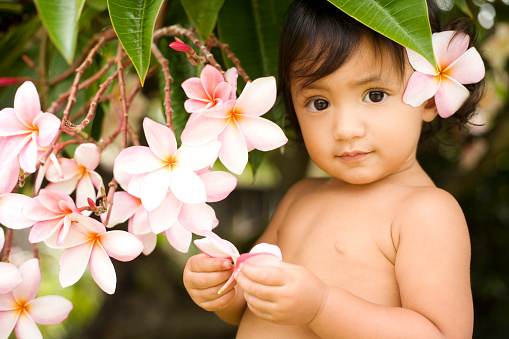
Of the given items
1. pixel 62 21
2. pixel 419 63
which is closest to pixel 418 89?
pixel 419 63

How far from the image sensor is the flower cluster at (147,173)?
644mm

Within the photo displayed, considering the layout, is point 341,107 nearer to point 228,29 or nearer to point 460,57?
point 460,57

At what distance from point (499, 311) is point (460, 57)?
1785 mm

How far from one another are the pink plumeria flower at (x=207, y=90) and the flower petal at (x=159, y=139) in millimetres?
47

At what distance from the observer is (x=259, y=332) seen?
31.6 inches

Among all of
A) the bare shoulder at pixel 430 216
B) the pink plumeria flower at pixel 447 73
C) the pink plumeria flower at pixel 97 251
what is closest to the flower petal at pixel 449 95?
the pink plumeria flower at pixel 447 73

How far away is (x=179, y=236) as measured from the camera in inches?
27.5

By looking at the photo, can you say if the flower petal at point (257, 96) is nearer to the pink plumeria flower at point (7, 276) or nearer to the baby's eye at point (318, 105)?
the baby's eye at point (318, 105)

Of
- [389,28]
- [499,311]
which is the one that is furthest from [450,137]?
[499,311]

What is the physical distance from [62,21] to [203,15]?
0.89 feet

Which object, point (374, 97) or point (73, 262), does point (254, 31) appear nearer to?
point (374, 97)

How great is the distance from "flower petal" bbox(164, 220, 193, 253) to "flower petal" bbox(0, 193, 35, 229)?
17cm

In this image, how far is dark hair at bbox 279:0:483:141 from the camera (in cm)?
77

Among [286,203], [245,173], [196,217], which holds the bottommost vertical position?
[245,173]
